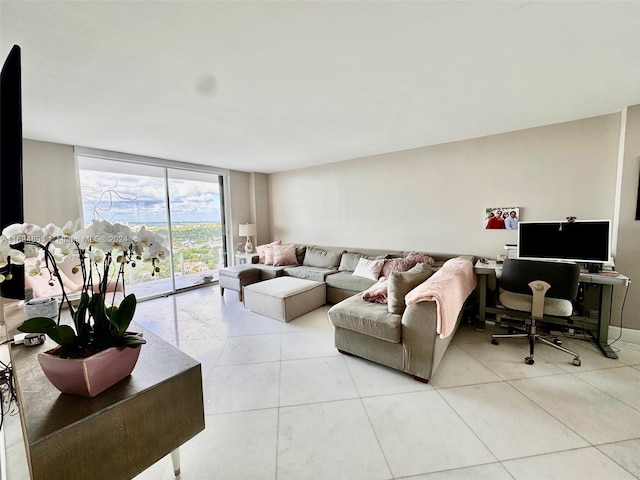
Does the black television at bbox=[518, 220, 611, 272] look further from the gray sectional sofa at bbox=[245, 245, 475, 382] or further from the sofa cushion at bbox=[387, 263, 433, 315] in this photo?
the sofa cushion at bbox=[387, 263, 433, 315]

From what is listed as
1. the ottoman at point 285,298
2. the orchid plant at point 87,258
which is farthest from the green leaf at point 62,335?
the ottoman at point 285,298

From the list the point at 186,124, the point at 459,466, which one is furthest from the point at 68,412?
the point at 186,124

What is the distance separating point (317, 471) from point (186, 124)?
3.12 m

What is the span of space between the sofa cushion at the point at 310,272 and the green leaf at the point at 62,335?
3.09m

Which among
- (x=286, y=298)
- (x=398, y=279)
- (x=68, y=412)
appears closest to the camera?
(x=68, y=412)

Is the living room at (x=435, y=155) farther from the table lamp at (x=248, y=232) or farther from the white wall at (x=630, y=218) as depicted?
the table lamp at (x=248, y=232)

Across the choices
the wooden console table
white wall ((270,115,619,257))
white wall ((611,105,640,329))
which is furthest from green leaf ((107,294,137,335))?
white wall ((611,105,640,329))

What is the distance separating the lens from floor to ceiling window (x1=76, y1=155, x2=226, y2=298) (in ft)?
12.1

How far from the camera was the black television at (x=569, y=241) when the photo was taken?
8.01ft

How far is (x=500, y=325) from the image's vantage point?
2977mm

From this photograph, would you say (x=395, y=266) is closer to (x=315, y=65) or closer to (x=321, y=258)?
(x=321, y=258)

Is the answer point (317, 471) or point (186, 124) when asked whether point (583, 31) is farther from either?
point (186, 124)

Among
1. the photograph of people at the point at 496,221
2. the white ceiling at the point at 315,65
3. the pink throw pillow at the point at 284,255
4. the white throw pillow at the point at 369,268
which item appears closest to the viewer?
the white ceiling at the point at 315,65

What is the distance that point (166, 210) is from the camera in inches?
170
